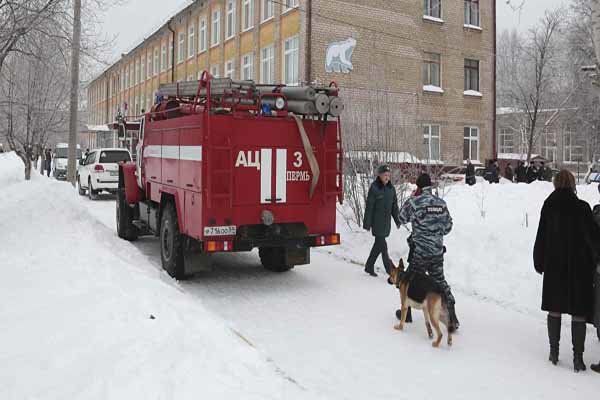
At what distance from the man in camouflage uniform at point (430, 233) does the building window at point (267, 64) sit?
23.0 metres

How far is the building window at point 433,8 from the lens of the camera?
29.7 m

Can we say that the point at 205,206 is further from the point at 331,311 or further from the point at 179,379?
the point at 179,379

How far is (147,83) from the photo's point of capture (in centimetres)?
5228

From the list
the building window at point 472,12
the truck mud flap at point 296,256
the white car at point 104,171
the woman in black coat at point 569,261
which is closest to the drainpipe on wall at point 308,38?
the white car at point 104,171

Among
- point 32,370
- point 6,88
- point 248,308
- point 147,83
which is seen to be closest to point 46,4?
point 248,308

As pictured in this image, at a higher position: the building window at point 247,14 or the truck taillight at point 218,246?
the building window at point 247,14

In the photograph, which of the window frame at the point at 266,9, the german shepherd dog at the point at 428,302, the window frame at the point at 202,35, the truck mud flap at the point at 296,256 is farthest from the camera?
the window frame at the point at 202,35

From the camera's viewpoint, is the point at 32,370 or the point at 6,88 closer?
the point at 32,370

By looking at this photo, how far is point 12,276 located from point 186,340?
3.27m

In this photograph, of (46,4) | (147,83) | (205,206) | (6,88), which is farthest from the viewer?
(147,83)

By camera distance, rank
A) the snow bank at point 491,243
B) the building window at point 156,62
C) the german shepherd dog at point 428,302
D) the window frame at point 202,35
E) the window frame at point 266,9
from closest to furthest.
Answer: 1. the german shepherd dog at point 428,302
2. the snow bank at point 491,243
3. the window frame at point 266,9
4. the window frame at point 202,35
5. the building window at point 156,62

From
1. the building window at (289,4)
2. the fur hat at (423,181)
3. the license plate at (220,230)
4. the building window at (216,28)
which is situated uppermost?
the building window at (216,28)

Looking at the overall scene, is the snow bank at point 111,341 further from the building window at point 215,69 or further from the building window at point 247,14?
the building window at point 215,69

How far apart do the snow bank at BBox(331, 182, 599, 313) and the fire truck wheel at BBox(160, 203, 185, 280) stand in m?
3.57
